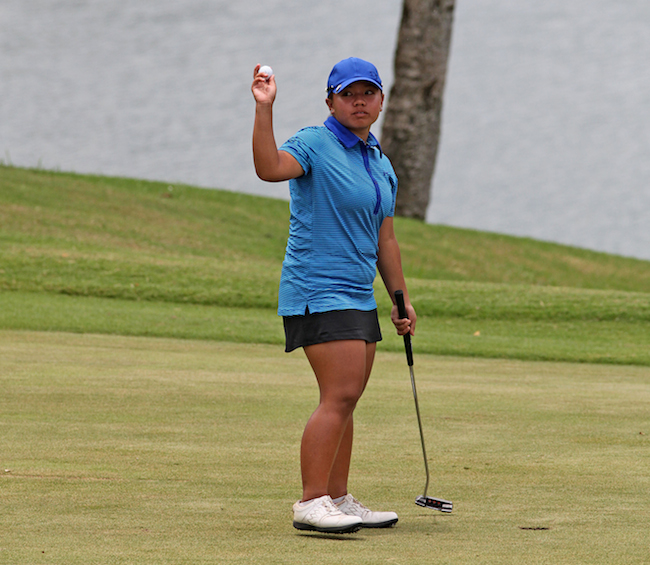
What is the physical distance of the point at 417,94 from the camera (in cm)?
1841

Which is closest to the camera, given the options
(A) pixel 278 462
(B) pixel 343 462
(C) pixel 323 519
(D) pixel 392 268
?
(C) pixel 323 519

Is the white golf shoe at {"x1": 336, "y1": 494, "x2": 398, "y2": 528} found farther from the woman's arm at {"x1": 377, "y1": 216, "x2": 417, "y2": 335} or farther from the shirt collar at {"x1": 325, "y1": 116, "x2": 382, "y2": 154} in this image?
the shirt collar at {"x1": 325, "y1": 116, "x2": 382, "y2": 154}

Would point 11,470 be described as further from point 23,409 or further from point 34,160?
point 34,160

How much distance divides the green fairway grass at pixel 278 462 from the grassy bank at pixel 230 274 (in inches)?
77.2

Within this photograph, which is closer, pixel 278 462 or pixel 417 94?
pixel 278 462

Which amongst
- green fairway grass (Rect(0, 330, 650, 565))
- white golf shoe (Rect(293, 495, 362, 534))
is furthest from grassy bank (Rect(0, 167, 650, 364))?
white golf shoe (Rect(293, 495, 362, 534))

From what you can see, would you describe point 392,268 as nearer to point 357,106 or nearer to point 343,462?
point 357,106

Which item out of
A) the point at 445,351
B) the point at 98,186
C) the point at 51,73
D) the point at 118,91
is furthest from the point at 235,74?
the point at 445,351

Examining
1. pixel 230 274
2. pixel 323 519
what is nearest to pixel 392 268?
pixel 323 519

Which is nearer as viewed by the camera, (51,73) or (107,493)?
(107,493)

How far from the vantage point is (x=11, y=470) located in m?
3.96

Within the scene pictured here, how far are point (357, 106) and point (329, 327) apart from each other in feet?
2.45

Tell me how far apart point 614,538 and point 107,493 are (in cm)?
167

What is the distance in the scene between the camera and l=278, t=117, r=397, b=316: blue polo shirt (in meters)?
3.50
